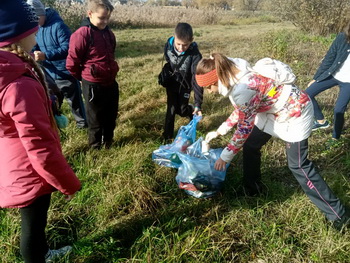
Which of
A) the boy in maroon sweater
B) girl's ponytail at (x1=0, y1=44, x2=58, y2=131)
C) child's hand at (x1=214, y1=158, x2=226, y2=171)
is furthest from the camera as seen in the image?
the boy in maroon sweater

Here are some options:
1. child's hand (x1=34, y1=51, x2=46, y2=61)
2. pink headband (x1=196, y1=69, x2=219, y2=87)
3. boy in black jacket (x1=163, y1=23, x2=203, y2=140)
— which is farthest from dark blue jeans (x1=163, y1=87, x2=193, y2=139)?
child's hand (x1=34, y1=51, x2=46, y2=61)

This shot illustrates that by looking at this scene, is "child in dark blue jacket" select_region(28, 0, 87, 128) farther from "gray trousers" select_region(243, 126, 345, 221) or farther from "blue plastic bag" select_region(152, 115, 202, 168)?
"gray trousers" select_region(243, 126, 345, 221)

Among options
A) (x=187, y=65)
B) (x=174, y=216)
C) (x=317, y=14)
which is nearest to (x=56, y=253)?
(x=174, y=216)

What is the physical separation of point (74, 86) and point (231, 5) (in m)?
46.7

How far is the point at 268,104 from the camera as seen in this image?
6.61 feet

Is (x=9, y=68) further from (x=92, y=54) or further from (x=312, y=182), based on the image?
(x=312, y=182)

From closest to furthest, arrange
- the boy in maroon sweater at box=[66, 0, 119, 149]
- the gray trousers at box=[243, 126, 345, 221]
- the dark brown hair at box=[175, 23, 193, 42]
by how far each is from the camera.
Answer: the gray trousers at box=[243, 126, 345, 221]
the boy in maroon sweater at box=[66, 0, 119, 149]
the dark brown hair at box=[175, 23, 193, 42]

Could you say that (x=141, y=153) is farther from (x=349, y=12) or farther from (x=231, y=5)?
(x=231, y=5)

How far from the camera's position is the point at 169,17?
66.7 feet

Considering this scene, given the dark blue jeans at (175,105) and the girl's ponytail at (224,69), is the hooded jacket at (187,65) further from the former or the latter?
the girl's ponytail at (224,69)

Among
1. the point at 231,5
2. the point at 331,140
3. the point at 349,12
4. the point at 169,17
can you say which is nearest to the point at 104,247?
the point at 331,140

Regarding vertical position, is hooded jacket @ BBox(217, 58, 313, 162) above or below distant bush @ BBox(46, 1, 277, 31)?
above

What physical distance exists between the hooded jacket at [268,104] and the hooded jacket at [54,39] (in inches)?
91.1

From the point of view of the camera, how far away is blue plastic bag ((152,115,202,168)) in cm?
264
